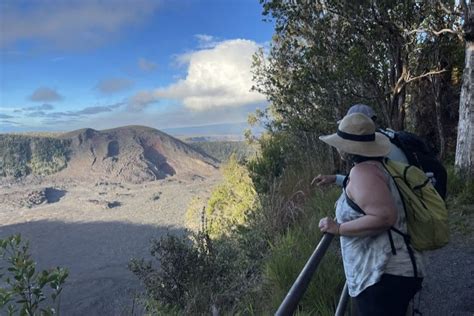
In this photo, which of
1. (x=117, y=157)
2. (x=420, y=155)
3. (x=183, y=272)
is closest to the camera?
(x=420, y=155)

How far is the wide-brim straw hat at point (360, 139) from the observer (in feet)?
7.37

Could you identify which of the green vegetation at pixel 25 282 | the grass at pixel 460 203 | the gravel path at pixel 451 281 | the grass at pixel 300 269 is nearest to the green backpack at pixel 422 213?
the grass at pixel 300 269

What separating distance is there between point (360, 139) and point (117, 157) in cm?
18018

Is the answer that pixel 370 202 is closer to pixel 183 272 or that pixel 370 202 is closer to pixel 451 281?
pixel 451 281

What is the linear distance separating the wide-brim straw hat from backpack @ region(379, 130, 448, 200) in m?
0.44

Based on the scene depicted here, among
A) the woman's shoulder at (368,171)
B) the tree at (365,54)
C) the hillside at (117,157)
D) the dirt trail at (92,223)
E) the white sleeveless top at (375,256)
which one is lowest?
the dirt trail at (92,223)

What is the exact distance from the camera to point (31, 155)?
158125mm

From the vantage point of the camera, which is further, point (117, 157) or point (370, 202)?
point (117, 157)

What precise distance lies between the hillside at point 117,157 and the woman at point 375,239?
166 metres

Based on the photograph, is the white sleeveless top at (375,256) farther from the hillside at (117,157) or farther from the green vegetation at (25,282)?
the hillside at (117,157)

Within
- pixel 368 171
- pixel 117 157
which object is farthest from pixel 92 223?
pixel 368 171

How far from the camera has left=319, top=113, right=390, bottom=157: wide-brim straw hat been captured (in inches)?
88.4

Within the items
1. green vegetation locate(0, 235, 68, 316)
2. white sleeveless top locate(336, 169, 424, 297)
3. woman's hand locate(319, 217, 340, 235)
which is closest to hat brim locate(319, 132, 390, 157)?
white sleeveless top locate(336, 169, 424, 297)

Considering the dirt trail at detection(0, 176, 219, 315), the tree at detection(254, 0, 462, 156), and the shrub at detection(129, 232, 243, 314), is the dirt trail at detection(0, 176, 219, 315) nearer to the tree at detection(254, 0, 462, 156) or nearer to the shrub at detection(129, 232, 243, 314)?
the tree at detection(254, 0, 462, 156)
